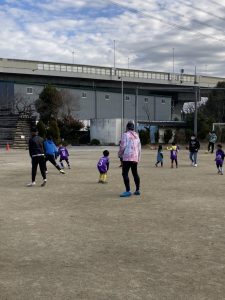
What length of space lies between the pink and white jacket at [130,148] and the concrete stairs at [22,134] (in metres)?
36.3

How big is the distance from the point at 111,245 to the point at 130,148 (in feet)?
→ 16.2

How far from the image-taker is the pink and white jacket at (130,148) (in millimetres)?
10859

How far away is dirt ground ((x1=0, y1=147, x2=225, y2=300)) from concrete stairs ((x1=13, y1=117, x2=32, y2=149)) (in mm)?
36766

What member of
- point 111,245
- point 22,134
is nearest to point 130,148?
point 111,245

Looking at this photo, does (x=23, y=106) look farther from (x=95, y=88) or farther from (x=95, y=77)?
(x=95, y=77)

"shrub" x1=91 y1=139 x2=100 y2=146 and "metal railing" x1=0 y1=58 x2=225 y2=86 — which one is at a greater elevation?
"metal railing" x1=0 y1=58 x2=225 y2=86

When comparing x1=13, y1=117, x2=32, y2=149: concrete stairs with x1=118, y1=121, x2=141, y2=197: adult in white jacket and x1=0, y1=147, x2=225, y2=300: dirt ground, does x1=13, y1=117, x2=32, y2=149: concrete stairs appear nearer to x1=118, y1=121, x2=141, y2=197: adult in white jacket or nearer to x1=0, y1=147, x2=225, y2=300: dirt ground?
x1=118, y1=121, x2=141, y2=197: adult in white jacket

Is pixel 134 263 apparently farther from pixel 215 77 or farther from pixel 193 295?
pixel 215 77

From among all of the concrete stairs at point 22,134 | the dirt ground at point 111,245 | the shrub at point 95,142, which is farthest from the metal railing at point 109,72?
the dirt ground at point 111,245

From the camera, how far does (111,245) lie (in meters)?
6.20

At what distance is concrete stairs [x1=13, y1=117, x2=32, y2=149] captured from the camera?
47.5m

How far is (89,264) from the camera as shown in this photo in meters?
5.32

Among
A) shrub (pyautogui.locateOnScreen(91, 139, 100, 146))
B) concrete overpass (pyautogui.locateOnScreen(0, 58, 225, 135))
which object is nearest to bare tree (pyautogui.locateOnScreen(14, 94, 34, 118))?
concrete overpass (pyautogui.locateOnScreen(0, 58, 225, 135))

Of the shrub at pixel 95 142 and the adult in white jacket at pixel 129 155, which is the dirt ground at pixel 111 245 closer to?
the adult in white jacket at pixel 129 155
